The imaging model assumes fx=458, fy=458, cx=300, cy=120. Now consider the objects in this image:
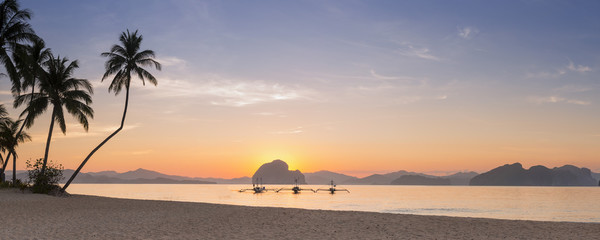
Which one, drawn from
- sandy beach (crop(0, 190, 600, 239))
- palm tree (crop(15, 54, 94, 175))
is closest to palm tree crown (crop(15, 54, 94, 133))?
palm tree (crop(15, 54, 94, 175))

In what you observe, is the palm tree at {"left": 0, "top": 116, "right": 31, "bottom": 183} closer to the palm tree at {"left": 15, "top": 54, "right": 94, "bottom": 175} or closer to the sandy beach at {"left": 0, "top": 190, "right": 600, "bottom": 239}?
the palm tree at {"left": 15, "top": 54, "right": 94, "bottom": 175}

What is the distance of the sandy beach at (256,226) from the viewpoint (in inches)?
754

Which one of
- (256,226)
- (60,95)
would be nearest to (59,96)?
(60,95)

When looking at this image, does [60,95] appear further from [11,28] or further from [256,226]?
[256,226]

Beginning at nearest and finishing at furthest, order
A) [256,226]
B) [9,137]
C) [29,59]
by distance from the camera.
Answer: [256,226]
[29,59]
[9,137]

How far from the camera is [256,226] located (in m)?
22.4

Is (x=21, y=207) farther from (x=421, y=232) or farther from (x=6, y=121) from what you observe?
A: (x=6, y=121)

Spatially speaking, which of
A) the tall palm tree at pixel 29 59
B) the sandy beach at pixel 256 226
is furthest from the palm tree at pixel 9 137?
the sandy beach at pixel 256 226

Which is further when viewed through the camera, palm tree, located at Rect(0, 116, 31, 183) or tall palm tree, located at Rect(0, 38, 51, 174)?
palm tree, located at Rect(0, 116, 31, 183)

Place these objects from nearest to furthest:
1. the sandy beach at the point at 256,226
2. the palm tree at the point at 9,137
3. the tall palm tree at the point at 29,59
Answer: the sandy beach at the point at 256,226 < the tall palm tree at the point at 29,59 < the palm tree at the point at 9,137

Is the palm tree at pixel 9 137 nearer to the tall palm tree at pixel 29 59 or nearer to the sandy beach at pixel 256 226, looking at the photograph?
the tall palm tree at pixel 29 59

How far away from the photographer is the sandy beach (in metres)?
19.2

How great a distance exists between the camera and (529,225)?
23891 mm

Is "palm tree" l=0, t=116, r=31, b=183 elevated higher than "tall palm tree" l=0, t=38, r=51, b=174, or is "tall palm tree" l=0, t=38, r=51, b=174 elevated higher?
"tall palm tree" l=0, t=38, r=51, b=174
